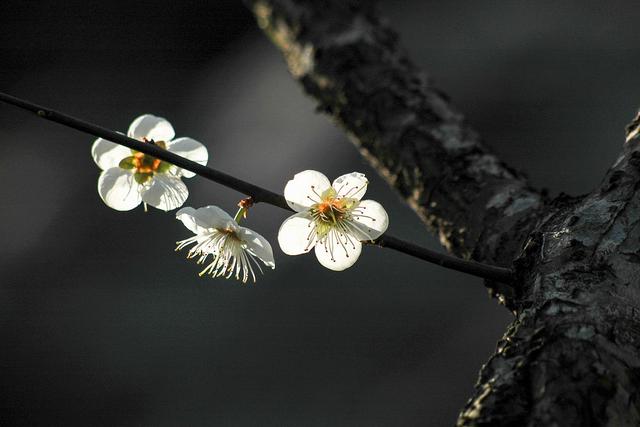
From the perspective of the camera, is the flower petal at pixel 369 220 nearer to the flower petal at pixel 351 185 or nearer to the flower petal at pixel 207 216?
the flower petal at pixel 351 185

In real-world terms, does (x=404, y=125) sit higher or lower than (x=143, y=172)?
higher

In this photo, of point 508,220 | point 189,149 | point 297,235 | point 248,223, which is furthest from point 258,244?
point 248,223

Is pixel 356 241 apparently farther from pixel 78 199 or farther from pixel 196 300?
pixel 78 199

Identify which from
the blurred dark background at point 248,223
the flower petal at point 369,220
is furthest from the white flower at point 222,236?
the blurred dark background at point 248,223

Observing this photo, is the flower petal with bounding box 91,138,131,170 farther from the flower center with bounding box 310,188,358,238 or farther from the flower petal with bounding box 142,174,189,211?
the flower center with bounding box 310,188,358,238

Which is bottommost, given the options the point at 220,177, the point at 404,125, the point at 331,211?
the point at 220,177

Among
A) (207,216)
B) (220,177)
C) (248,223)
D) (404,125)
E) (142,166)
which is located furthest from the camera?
(248,223)

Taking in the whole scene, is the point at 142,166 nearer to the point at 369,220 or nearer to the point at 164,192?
the point at 164,192
